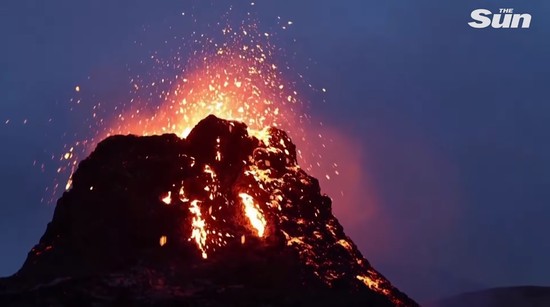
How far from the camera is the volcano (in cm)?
2220

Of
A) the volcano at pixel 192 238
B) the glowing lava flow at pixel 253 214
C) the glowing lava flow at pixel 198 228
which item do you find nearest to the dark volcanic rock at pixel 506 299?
the volcano at pixel 192 238

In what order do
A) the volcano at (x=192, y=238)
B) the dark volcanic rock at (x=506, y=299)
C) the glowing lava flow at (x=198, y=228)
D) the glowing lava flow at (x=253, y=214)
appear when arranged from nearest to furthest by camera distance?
the volcano at (x=192, y=238) → the glowing lava flow at (x=198, y=228) → the glowing lava flow at (x=253, y=214) → the dark volcanic rock at (x=506, y=299)

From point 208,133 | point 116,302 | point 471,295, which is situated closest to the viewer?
point 116,302

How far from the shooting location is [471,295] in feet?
461

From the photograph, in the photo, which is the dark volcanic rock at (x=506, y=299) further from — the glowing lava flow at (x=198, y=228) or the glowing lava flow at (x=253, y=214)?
the glowing lava flow at (x=198, y=228)

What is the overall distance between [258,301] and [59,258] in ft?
27.2

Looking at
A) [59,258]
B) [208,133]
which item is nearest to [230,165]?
[208,133]

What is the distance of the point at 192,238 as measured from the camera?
83.7ft

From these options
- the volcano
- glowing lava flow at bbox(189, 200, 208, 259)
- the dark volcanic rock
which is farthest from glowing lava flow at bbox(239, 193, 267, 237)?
the dark volcanic rock

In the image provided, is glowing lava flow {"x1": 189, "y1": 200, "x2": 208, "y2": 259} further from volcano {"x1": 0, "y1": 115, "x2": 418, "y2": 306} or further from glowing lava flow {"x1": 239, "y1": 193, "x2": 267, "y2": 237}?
glowing lava flow {"x1": 239, "y1": 193, "x2": 267, "y2": 237}

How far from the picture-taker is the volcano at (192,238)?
874 inches

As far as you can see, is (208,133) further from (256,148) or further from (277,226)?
(277,226)

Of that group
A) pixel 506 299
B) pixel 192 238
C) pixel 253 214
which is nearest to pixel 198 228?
pixel 192 238

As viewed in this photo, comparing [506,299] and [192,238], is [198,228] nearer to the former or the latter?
[192,238]
